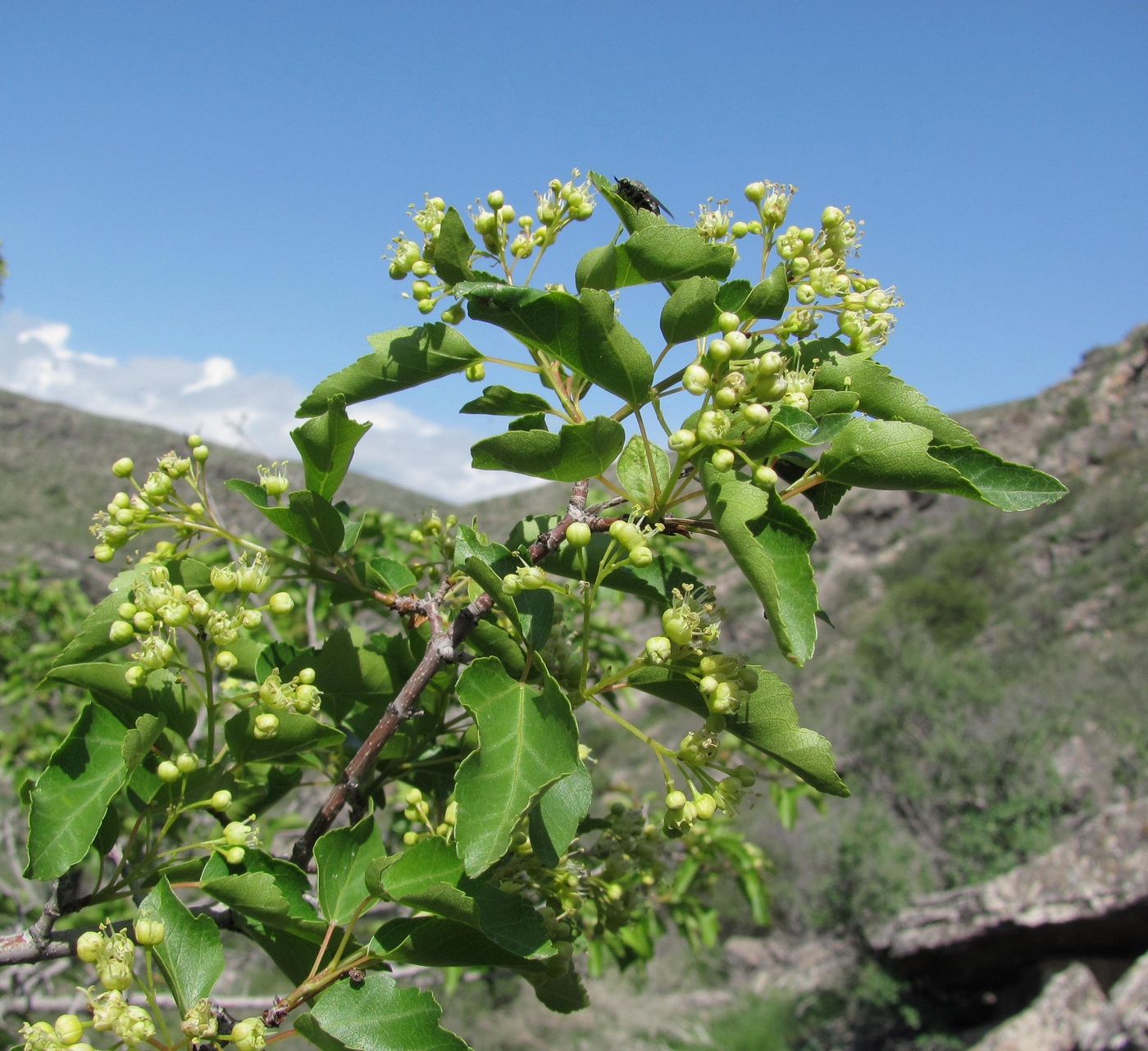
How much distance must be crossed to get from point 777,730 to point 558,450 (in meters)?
0.63

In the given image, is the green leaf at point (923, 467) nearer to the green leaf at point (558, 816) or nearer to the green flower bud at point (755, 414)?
the green flower bud at point (755, 414)

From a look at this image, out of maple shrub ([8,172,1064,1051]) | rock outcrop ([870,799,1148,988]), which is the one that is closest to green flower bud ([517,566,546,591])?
maple shrub ([8,172,1064,1051])

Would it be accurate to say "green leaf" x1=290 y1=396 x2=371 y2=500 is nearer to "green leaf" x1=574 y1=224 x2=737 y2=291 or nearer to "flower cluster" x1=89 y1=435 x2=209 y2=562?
"flower cluster" x1=89 y1=435 x2=209 y2=562

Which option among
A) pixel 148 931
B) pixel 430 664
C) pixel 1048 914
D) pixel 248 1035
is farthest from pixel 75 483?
pixel 248 1035

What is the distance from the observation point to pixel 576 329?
151 centimetres

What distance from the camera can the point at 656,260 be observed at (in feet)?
5.29

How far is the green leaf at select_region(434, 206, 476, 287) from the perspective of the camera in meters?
1.62

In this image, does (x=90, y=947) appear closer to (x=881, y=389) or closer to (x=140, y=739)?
(x=140, y=739)

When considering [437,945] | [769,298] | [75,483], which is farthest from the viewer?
[75,483]

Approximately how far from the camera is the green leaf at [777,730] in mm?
1486

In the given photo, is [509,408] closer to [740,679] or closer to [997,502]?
[740,679]

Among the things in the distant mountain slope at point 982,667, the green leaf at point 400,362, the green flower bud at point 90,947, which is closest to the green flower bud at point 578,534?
the green leaf at point 400,362

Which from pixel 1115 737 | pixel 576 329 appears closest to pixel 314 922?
pixel 576 329

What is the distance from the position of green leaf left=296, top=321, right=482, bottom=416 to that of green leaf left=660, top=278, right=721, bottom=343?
0.48 m
